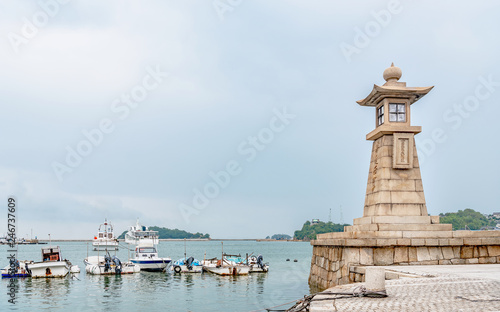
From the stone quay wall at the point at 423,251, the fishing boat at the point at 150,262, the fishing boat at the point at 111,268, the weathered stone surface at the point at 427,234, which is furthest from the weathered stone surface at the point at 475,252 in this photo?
the fishing boat at the point at 150,262

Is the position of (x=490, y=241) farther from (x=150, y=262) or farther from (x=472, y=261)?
(x=150, y=262)

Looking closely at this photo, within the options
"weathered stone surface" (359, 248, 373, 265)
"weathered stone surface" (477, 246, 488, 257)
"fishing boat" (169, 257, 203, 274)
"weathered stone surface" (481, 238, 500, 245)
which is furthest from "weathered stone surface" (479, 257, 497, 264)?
"fishing boat" (169, 257, 203, 274)

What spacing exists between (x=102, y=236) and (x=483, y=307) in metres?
89.5

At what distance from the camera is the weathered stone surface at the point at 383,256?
52.5ft

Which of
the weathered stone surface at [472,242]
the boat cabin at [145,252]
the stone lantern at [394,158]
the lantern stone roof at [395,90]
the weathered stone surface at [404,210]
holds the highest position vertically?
the lantern stone roof at [395,90]

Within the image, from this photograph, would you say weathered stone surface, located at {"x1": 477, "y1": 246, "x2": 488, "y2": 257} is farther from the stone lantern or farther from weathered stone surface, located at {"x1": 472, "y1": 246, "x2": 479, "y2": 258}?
the stone lantern

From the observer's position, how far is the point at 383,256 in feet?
52.6

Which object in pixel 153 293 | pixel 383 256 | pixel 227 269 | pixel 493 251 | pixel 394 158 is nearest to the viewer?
pixel 383 256

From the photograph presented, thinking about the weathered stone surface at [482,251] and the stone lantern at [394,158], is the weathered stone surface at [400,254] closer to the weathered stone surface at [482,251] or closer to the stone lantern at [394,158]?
the stone lantern at [394,158]

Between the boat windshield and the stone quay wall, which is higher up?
the stone quay wall

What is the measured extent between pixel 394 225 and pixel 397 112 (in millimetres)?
5014

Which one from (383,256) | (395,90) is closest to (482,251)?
(383,256)

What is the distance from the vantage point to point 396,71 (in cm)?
1930

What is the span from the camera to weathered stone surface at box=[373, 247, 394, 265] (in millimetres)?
15993
